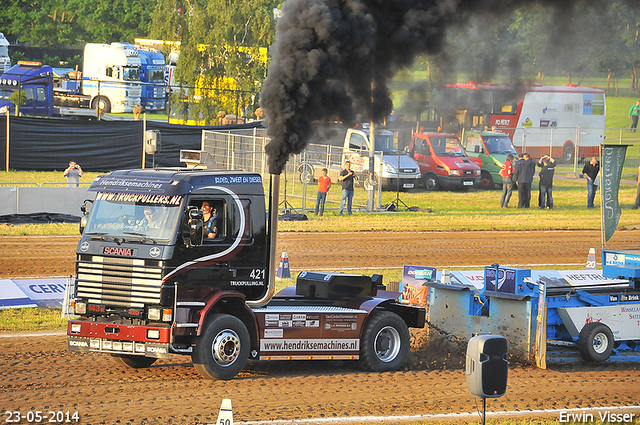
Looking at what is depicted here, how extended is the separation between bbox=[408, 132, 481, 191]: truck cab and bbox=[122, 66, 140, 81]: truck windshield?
19455 mm

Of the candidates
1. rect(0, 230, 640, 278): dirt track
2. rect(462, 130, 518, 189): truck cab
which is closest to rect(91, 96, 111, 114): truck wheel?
rect(462, 130, 518, 189): truck cab

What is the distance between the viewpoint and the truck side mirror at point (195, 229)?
9172mm

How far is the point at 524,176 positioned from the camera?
30.5m

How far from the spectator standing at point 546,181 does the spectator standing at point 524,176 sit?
0.40 meters

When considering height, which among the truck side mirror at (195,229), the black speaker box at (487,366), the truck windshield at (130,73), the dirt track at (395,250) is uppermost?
the truck windshield at (130,73)

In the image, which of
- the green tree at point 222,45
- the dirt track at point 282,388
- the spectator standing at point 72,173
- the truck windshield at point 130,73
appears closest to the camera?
the dirt track at point 282,388

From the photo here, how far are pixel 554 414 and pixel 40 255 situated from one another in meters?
13.4

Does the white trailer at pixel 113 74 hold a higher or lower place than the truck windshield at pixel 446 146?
higher

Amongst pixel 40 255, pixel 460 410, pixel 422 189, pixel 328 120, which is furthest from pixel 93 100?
pixel 460 410

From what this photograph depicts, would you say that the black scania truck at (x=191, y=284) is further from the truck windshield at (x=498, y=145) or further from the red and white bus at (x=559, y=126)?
the red and white bus at (x=559, y=126)

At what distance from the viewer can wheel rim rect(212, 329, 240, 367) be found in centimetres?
937

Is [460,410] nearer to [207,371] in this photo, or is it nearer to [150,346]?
[207,371]

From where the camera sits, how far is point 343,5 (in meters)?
11.0

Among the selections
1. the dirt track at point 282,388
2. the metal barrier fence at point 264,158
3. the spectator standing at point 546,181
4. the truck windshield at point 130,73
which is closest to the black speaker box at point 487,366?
the dirt track at point 282,388
